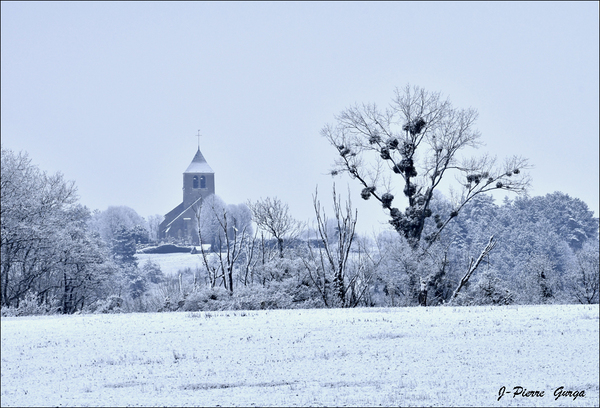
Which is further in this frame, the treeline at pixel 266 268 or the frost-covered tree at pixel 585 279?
the frost-covered tree at pixel 585 279

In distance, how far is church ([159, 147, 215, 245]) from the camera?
121125mm

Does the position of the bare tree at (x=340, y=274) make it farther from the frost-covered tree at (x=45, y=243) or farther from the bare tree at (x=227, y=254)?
the frost-covered tree at (x=45, y=243)

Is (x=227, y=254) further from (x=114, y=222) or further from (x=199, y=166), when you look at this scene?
(x=199, y=166)

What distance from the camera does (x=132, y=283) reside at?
60875 millimetres

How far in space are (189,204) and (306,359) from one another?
118313 millimetres

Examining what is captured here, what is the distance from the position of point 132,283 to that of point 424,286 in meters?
40.7

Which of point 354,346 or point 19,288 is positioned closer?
point 354,346

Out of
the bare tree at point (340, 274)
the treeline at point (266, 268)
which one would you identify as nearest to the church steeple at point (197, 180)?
the treeline at point (266, 268)

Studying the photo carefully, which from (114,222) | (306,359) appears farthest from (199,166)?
(306,359)

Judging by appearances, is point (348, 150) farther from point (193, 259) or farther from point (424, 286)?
point (193, 259)

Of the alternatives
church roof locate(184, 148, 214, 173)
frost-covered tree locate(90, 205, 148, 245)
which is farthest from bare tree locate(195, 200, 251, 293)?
church roof locate(184, 148, 214, 173)

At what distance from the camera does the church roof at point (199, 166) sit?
13800cm

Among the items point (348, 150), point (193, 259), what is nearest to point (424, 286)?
point (348, 150)

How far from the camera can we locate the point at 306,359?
11.1 meters
